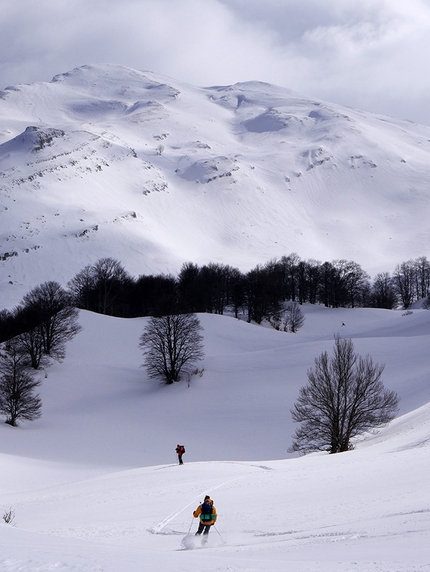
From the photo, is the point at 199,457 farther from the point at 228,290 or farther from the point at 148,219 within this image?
the point at 148,219

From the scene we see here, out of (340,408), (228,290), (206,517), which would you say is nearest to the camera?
(206,517)

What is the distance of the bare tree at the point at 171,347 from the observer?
48562mm

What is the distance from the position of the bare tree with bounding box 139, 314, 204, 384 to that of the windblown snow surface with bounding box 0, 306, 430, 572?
1452 millimetres

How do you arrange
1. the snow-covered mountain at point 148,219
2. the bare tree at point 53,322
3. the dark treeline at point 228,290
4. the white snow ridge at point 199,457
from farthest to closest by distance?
the snow-covered mountain at point 148,219
the dark treeline at point 228,290
the bare tree at point 53,322
the white snow ridge at point 199,457

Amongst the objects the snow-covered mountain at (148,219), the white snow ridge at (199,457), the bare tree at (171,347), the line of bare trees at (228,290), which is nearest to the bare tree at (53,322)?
the white snow ridge at (199,457)

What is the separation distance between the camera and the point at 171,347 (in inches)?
1934

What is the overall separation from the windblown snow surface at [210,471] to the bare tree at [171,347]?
145cm

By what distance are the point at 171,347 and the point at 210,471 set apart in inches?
1100

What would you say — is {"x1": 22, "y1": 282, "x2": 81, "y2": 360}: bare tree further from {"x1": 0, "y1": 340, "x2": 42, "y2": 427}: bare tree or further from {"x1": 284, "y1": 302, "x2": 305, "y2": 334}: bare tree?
{"x1": 284, "y1": 302, "x2": 305, "y2": 334}: bare tree

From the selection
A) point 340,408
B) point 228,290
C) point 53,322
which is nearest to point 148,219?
point 228,290

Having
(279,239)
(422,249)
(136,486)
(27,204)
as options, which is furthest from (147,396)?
(422,249)

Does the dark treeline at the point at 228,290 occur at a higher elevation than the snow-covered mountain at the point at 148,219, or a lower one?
lower

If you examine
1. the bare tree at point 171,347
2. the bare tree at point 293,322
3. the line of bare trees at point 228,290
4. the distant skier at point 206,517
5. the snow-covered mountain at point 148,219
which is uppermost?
the snow-covered mountain at point 148,219

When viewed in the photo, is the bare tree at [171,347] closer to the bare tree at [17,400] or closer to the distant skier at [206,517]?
the bare tree at [17,400]
